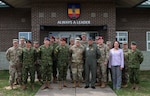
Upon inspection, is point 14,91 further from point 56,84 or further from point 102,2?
point 102,2

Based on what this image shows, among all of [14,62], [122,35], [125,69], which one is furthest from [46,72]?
[122,35]

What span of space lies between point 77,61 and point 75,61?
8 centimetres

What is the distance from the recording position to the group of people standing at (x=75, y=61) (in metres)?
11.7

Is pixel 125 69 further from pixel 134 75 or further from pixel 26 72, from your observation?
pixel 26 72

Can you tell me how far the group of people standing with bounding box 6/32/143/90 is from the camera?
462 inches

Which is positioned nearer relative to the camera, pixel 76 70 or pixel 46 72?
pixel 46 72

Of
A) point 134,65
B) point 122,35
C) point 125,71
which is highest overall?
point 122,35

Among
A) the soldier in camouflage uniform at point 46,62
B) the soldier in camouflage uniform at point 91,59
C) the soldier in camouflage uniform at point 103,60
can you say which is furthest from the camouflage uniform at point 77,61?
the soldier in camouflage uniform at point 46,62

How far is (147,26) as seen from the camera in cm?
2161

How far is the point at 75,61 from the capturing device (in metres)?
12.0

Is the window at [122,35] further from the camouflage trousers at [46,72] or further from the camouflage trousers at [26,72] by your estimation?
the camouflage trousers at [26,72]

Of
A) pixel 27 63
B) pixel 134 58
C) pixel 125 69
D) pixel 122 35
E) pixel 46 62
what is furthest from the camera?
pixel 122 35

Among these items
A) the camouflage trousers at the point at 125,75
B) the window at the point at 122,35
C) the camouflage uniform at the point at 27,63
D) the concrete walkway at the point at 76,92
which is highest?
the window at the point at 122,35

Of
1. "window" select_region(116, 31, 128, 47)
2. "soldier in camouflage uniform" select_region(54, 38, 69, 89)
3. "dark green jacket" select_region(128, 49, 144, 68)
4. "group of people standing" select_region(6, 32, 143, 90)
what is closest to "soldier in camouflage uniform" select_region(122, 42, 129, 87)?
"group of people standing" select_region(6, 32, 143, 90)
